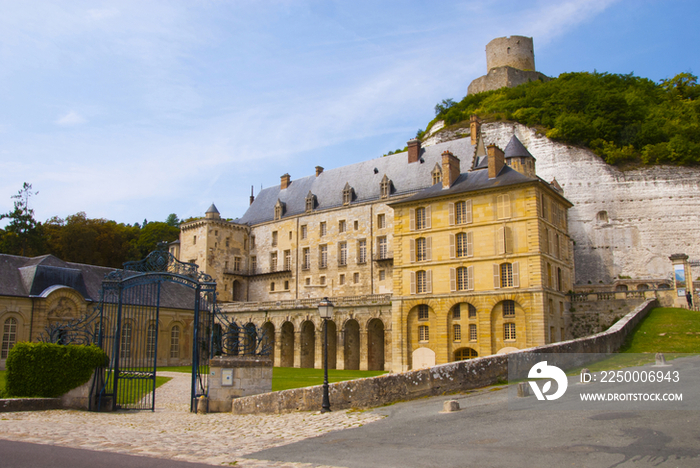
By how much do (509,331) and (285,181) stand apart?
3414cm

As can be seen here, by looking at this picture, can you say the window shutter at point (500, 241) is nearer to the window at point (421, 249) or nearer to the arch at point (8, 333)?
the window at point (421, 249)

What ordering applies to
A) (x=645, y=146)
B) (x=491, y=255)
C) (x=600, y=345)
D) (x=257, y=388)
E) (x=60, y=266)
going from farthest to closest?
(x=645, y=146), (x=60, y=266), (x=491, y=255), (x=600, y=345), (x=257, y=388)

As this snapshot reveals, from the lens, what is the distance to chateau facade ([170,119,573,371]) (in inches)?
1230

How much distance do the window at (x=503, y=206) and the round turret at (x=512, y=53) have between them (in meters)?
45.9

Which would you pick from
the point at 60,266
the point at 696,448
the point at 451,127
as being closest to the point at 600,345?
the point at 696,448

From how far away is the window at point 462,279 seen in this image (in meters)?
32.5

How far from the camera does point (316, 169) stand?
57531mm

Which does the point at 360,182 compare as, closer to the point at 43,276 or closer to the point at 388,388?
the point at 43,276

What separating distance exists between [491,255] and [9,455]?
88.1 feet

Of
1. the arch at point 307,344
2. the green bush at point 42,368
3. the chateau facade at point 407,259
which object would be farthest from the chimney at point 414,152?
the green bush at point 42,368

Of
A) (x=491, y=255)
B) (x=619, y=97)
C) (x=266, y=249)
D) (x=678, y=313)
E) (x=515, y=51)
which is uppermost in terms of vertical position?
A: (x=515, y=51)

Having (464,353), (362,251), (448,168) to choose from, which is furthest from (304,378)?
(362,251)

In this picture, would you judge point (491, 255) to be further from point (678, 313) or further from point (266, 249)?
point (266, 249)

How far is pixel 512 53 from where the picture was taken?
72.6 metres
